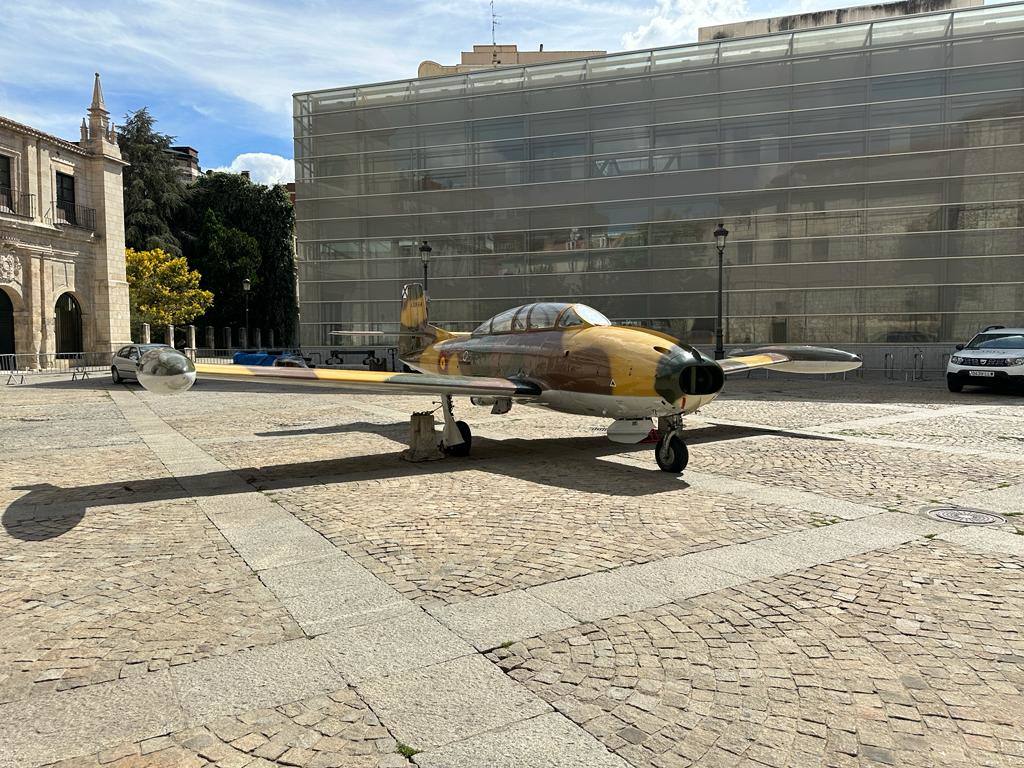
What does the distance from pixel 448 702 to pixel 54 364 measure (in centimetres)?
4147

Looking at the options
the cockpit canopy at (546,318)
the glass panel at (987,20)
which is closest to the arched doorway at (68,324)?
A: the cockpit canopy at (546,318)

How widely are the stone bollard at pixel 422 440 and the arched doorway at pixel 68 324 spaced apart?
3806cm

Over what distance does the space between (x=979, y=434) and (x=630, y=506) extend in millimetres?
8681

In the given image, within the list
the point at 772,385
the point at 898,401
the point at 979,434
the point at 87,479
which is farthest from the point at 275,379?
the point at 772,385

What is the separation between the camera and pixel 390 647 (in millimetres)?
3639

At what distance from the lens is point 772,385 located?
24094 millimetres

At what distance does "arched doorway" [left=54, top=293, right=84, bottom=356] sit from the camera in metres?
38.2

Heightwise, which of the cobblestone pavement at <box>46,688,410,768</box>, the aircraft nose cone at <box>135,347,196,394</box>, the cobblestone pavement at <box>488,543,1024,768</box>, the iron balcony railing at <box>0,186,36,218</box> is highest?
the iron balcony railing at <box>0,186,36,218</box>

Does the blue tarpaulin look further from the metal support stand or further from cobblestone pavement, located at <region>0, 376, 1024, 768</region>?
the metal support stand

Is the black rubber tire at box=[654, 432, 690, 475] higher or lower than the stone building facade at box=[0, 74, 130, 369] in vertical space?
lower

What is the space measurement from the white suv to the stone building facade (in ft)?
139

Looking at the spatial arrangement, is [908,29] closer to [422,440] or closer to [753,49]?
[753,49]

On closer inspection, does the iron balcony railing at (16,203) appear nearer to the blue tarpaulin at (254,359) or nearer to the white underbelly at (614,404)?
the blue tarpaulin at (254,359)

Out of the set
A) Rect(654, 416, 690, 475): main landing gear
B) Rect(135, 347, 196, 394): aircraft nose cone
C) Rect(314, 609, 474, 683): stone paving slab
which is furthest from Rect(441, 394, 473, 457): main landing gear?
Rect(314, 609, 474, 683): stone paving slab
